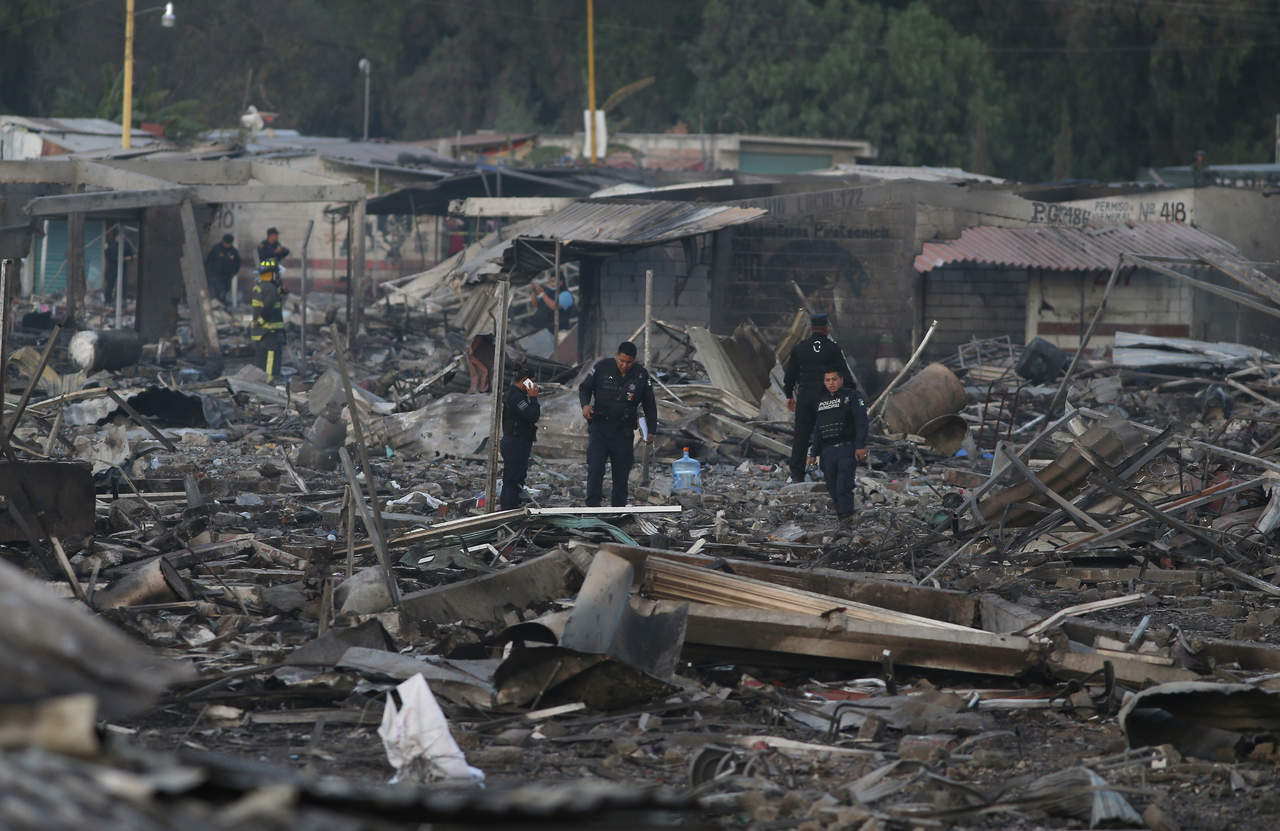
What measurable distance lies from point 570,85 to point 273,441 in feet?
145

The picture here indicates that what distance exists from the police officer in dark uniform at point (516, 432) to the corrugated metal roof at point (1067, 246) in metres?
11.1

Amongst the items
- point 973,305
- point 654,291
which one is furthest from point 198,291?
point 973,305

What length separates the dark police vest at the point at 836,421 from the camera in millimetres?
10414

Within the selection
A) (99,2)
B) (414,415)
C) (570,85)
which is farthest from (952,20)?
(414,415)

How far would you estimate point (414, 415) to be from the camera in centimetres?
1449

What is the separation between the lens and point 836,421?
1043cm

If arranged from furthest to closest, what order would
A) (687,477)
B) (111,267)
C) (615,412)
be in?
1. (111,267)
2. (687,477)
3. (615,412)

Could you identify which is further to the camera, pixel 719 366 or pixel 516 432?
pixel 719 366

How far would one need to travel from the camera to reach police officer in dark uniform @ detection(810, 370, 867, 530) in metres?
10.4

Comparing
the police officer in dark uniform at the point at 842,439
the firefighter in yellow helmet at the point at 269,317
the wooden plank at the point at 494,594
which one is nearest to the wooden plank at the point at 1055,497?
the police officer in dark uniform at the point at 842,439

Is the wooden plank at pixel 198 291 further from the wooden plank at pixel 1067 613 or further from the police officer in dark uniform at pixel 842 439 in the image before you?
the wooden plank at pixel 1067 613

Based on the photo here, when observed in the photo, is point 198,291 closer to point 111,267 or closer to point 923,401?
point 111,267

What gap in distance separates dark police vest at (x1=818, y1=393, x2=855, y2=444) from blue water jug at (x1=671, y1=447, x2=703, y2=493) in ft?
6.29

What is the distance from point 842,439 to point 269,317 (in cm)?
1016
